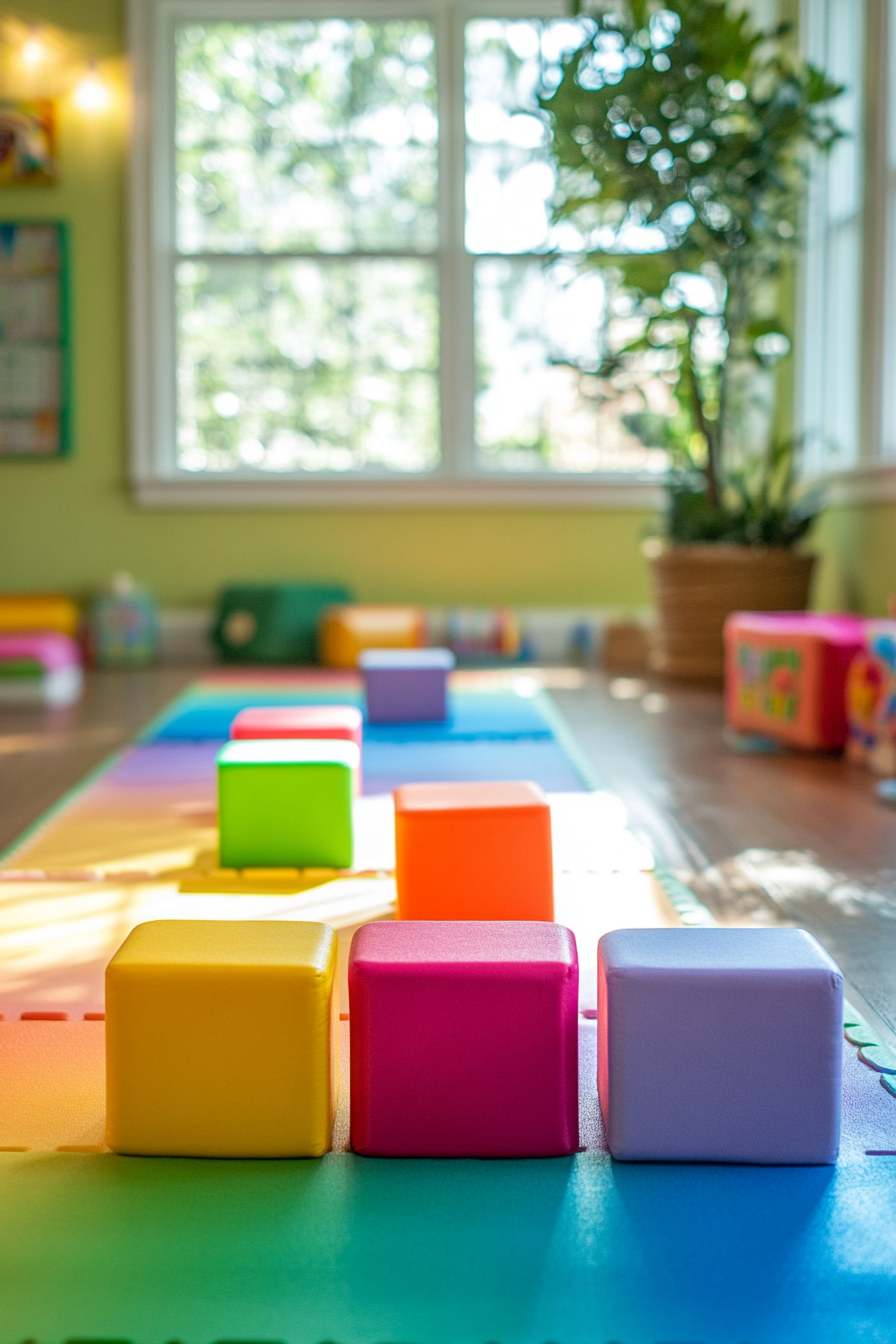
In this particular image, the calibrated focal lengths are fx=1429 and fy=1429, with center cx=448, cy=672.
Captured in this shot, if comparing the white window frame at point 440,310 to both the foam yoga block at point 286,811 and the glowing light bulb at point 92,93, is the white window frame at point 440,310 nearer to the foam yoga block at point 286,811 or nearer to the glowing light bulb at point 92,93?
the glowing light bulb at point 92,93

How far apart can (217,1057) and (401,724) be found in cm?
293

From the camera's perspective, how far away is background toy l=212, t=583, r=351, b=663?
6270mm

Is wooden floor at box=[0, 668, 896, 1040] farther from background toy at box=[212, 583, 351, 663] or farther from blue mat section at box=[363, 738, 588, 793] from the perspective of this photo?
background toy at box=[212, 583, 351, 663]

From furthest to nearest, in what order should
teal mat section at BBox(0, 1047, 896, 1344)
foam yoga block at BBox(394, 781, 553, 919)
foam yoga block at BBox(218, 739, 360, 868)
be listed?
foam yoga block at BBox(218, 739, 360, 868), foam yoga block at BBox(394, 781, 553, 919), teal mat section at BBox(0, 1047, 896, 1344)

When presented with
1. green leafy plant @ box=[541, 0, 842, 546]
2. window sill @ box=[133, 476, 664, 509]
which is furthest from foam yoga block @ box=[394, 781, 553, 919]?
window sill @ box=[133, 476, 664, 509]

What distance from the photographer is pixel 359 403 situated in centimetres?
658

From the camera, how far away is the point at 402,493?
654 cm

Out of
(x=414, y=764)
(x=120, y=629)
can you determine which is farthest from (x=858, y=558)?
(x=120, y=629)

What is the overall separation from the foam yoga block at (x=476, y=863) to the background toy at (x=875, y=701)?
5.28 feet

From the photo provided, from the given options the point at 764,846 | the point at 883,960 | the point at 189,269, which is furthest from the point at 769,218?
the point at 883,960

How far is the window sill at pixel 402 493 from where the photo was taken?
21.4ft

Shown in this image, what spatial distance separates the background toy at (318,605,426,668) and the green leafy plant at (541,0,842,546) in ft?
3.96

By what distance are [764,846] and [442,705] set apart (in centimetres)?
171

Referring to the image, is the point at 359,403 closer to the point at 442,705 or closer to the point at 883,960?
the point at 442,705
